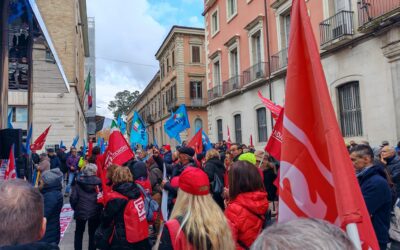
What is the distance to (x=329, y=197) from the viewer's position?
6.00ft

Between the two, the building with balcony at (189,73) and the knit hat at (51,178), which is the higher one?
the building with balcony at (189,73)

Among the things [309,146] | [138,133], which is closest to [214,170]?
[309,146]

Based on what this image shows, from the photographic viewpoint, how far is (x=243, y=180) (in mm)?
3307

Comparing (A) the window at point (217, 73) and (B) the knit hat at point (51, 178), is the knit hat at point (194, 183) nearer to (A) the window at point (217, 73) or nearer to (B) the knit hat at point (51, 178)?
(B) the knit hat at point (51, 178)

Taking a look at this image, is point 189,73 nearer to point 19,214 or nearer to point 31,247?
point 19,214

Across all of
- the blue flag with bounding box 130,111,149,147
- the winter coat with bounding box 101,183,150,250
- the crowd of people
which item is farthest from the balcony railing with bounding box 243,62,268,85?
the winter coat with bounding box 101,183,150,250

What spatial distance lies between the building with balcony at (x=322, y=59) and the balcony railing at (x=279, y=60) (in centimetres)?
1

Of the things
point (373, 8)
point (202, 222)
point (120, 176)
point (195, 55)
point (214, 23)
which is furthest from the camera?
point (195, 55)

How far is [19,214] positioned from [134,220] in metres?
Result: 2.61

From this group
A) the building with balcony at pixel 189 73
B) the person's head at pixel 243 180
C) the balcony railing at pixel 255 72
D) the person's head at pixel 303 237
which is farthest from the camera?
the building with balcony at pixel 189 73

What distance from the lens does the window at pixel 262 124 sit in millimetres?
19578

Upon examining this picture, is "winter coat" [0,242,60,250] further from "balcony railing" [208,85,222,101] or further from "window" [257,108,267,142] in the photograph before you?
"balcony railing" [208,85,222,101]

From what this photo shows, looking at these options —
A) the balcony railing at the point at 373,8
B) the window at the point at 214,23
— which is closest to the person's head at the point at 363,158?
the balcony railing at the point at 373,8

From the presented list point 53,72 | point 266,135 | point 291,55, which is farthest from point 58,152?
point 291,55
